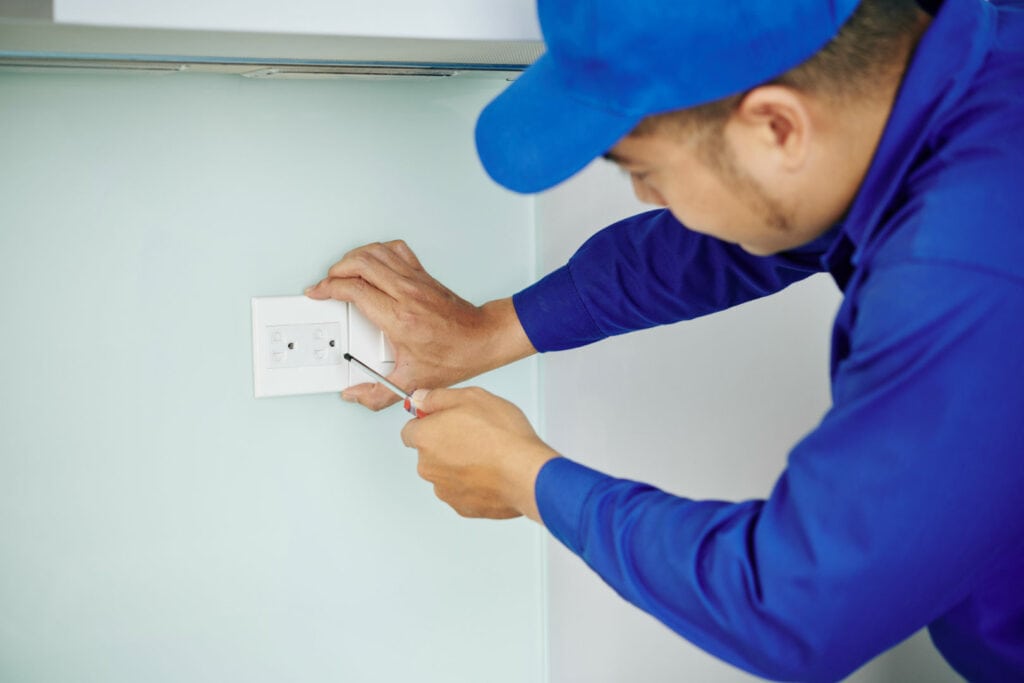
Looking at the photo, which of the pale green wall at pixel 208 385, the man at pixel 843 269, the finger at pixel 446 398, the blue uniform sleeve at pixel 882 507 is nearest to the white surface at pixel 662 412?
the pale green wall at pixel 208 385

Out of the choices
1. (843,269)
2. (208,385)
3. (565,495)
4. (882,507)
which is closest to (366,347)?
(208,385)

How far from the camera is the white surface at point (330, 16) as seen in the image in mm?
638

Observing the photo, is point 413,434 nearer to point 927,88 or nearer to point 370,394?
point 370,394

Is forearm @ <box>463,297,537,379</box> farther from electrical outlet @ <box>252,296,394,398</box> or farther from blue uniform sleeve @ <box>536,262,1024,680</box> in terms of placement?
blue uniform sleeve @ <box>536,262,1024,680</box>

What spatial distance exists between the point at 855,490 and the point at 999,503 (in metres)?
0.09

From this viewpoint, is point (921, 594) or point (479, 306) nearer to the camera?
point (921, 594)

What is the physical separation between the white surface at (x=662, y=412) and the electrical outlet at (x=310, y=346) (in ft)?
0.74

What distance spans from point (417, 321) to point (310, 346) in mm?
Result: 111

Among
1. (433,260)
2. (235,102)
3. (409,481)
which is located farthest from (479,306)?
(235,102)

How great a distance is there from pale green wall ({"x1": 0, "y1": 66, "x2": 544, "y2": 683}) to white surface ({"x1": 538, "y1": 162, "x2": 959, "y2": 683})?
9cm

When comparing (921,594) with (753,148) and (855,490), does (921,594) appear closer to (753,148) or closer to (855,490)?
(855,490)

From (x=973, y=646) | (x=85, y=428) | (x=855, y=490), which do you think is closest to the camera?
(x=855, y=490)

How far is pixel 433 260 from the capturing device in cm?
107

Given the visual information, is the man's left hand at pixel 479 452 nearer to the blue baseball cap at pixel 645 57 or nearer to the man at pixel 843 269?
the man at pixel 843 269
